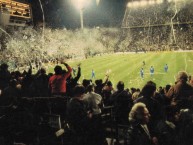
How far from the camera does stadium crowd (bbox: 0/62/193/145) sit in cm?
613

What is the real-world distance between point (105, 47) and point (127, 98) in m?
80.3

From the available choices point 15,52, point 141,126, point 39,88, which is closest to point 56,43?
point 15,52

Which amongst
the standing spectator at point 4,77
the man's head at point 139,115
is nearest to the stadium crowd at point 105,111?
the man's head at point 139,115

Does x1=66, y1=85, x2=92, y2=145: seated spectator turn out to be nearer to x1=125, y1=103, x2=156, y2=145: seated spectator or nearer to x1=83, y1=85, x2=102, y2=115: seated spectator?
x1=83, y1=85, x2=102, y2=115: seated spectator

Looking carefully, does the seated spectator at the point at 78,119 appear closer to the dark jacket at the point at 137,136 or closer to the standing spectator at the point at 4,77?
the dark jacket at the point at 137,136

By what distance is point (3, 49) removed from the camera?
48.6m

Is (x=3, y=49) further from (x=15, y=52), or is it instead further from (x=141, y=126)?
(x=141, y=126)

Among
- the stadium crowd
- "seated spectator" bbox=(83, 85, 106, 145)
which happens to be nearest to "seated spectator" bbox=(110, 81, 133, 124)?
the stadium crowd

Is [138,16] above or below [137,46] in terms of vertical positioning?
above

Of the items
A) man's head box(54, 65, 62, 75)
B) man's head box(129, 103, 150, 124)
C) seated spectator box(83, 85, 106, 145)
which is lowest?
seated spectator box(83, 85, 106, 145)

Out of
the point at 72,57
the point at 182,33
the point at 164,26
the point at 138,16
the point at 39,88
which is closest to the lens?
the point at 39,88

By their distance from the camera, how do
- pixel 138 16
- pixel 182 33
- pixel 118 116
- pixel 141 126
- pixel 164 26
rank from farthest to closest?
1. pixel 138 16
2. pixel 164 26
3. pixel 182 33
4. pixel 118 116
5. pixel 141 126

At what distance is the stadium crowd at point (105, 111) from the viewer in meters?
6.13

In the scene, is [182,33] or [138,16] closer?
[182,33]
